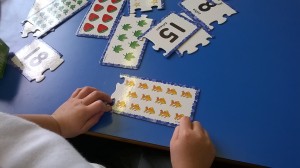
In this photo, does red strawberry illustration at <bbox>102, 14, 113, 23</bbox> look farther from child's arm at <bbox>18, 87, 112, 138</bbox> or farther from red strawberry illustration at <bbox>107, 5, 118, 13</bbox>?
child's arm at <bbox>18, 87, 112, 138</bbox>

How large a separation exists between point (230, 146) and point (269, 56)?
10.3 inches

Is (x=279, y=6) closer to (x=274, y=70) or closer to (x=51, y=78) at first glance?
(x=274, y=70)

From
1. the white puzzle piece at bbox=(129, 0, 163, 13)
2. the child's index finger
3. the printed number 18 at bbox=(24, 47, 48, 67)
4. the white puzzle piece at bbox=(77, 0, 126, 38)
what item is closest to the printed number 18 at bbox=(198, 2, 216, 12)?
the white puzzle piece at bbox=(129, 0, 163, 13)

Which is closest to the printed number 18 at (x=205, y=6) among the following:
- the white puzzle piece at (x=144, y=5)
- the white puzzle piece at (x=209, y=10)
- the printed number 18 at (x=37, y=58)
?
the white puzzle piece at (x=209, y=10)

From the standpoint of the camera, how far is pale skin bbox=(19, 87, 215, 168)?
2.16 ft

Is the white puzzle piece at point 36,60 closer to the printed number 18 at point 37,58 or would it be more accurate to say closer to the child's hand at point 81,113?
the printed number 18 at point 37,58

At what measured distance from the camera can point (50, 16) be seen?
1.01 m

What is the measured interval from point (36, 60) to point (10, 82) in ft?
0.32

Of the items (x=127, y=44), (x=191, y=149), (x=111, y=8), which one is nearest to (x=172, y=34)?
(x=127, y=44)

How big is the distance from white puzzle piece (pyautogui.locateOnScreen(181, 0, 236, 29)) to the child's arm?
35 centimetres

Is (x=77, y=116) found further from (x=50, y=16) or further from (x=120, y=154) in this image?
(x=50, y=16)

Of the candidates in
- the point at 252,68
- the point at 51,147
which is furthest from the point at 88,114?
the point at 252,68

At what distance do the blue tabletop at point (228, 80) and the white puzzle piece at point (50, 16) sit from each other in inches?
1.2

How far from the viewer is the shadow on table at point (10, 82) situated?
0.87 m
